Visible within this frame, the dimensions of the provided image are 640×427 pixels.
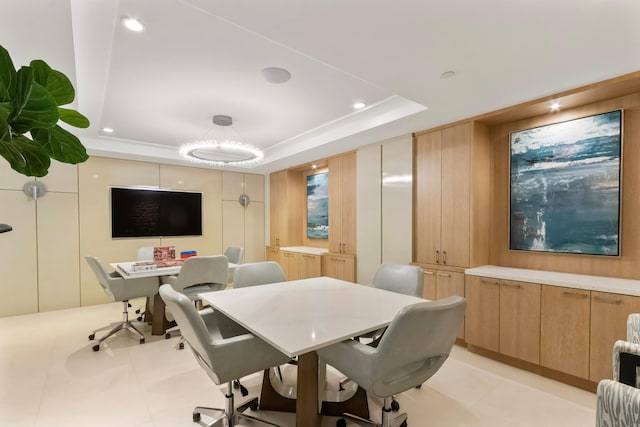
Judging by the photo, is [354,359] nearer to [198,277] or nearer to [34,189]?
[198,277]

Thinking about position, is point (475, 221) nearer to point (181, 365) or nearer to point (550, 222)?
point (550, 222)

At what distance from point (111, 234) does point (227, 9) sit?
483cm

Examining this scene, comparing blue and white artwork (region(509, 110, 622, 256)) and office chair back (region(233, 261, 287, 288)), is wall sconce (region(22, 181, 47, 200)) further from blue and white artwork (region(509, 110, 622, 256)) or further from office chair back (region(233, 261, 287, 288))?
blue and white artwork (region(509, 110, 622, 256))

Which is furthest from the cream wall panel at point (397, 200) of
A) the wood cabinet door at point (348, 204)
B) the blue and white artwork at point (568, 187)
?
the blue and white artwork at point (568, 187)

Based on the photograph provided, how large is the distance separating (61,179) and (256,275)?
4.05m

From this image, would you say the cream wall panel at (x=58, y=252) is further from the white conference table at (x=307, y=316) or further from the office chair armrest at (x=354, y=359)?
the office chair armrest at (x=354, y=359)

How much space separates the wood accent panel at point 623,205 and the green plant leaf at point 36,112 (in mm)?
3688

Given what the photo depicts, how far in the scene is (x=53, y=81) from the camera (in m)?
0.74

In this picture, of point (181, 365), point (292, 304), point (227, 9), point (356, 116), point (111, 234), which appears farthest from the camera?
point (111, 234)

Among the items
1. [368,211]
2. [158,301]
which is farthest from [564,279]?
[158,301]

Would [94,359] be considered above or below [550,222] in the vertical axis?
below

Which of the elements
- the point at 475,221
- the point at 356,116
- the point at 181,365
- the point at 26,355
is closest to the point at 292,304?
the point at 181,365

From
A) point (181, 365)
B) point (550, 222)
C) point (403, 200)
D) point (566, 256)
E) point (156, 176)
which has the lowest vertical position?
point (181, 365)

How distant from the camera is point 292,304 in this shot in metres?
2.04
